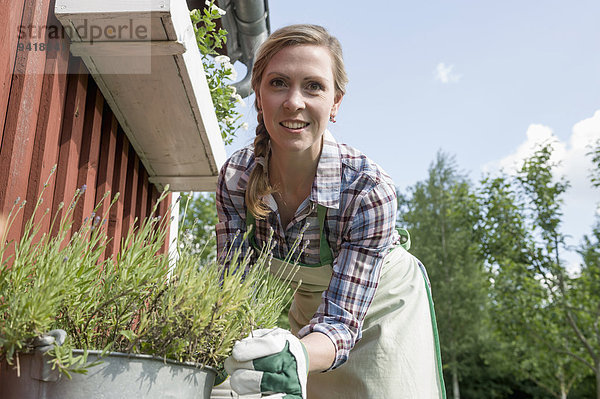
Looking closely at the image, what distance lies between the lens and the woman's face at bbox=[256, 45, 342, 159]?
5.70 ft

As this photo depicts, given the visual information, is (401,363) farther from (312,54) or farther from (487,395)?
(487,395)

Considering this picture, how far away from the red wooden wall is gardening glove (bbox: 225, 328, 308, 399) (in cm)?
62

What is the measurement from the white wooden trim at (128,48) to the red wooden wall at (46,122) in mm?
58

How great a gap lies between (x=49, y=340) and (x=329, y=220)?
1154 millimetres

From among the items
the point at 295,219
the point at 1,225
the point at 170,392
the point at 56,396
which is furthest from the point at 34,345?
the point at 295,219

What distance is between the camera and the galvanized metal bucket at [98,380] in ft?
3.04

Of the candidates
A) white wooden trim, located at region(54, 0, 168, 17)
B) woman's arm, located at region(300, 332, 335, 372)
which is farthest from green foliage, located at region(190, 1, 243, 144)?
woman's arm, located at region(300, 332, 335, 372)

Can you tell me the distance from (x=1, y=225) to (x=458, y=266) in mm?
23206

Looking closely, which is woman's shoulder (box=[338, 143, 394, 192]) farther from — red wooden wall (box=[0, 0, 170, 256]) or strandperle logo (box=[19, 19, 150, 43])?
red wooden wall (box=[0, 0, 170, 256])

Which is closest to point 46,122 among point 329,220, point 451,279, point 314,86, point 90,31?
point 90,31

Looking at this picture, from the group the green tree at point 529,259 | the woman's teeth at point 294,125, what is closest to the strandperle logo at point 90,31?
the woman's teeth at point 294,125

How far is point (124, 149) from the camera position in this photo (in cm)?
253

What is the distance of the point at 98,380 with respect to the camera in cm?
93

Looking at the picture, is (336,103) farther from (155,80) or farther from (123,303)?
(123,303)
